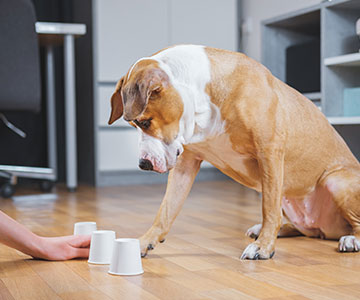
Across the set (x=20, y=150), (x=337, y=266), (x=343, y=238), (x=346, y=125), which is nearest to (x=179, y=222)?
(x=343, y=238)

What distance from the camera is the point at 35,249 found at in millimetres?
1464

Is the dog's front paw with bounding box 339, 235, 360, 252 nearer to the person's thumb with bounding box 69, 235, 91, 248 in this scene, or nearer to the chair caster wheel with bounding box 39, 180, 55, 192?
the person's thumb with bounding box 69, 235, 91, 248

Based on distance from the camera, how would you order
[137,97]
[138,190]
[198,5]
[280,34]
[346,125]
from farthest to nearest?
1. [198,5]
2. [138,190]
3. [280,34]
4. [346,125]
5. [137,97]

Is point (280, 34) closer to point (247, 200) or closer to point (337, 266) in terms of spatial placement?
point (247, 200)

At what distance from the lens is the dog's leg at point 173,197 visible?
1.64m

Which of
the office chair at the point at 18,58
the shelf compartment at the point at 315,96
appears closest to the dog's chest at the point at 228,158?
the shelf compartment at the point at 315,96

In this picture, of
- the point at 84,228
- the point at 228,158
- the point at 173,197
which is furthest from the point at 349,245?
the point at 84,228

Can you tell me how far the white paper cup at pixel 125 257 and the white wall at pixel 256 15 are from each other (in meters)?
3.17

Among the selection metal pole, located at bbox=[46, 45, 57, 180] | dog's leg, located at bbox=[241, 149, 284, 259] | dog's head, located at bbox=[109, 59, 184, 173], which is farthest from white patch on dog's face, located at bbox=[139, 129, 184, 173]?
metal pole, located at bbox=[46, 45, 57, 180]

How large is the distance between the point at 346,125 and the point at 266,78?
1461mm

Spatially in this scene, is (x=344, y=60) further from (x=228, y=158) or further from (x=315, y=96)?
(x=228, y=158)

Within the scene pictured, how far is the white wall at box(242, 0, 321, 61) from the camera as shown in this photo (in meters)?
4.19

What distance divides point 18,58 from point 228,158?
1843 millimetres

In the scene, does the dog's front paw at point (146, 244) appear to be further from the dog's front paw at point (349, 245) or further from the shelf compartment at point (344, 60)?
the shelf compartment at point (344, 60)
